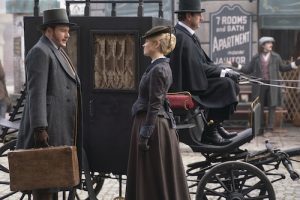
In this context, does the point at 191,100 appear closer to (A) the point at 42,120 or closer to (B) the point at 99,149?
(B) the point at 99,149

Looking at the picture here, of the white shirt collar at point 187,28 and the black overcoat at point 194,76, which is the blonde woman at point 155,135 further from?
the white shirt collar at point 187,28

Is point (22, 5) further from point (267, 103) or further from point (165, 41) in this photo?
point (165, 41)

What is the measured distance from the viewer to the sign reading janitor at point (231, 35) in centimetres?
1463

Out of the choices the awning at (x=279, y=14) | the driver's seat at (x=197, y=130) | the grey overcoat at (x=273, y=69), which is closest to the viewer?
the driver's seat at (x=197, y=130)

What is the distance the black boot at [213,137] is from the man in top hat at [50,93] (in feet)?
5.23

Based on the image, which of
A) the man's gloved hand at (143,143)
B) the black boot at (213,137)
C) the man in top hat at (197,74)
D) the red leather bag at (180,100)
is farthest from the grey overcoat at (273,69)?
the man's gloved hand at (143,143)

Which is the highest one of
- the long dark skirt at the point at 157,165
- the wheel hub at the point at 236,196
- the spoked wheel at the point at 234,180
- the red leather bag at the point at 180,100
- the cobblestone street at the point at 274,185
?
the red leather bag at the point at 180,100

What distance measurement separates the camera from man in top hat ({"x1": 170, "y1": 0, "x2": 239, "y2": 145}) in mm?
6305

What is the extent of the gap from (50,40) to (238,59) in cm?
958

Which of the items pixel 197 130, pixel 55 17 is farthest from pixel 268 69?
pixel 55 17

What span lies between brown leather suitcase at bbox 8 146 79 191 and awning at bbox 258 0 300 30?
31.7 ft

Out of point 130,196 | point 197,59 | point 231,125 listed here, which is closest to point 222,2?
point 231,125

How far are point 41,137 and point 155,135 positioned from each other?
0.97 meters

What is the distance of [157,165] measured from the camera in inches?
222
